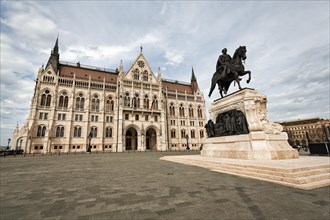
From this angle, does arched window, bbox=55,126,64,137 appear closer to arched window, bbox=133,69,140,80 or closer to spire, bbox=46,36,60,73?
spire, bbox=46,36,60,73

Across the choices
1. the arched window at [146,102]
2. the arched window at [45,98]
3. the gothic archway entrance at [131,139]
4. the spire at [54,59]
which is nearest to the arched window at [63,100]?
the arched window at [45,98]

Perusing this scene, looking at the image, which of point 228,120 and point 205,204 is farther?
point 228,120

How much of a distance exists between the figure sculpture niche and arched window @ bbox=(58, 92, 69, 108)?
35044mm

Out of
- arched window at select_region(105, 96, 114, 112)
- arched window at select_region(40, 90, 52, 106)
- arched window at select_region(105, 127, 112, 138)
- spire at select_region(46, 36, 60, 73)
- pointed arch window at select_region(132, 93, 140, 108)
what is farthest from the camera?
pointed arch window at select_region(132, 93, 140, 108)

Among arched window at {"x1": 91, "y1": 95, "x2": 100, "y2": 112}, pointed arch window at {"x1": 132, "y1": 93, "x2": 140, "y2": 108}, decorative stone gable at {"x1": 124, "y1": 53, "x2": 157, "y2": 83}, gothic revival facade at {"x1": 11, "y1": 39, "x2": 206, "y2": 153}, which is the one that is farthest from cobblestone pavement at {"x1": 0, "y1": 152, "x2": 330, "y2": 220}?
decorative stone gable at {"x1": 124, "y1": 53, "x2": 157, "y2": 83}

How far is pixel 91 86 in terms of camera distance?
38.3 m

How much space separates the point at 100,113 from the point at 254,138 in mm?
35783

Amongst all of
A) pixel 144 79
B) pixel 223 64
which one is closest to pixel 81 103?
pixel 144 79

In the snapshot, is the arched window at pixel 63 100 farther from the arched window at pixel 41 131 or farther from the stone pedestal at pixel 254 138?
the stone pedestal at pixel 254 138

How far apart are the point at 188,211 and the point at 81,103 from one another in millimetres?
39996

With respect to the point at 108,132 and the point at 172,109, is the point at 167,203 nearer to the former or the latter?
the point at 108,132

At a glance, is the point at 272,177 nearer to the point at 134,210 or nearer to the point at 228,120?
the point at 134,210

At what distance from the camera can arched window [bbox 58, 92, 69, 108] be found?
34622 millimetres

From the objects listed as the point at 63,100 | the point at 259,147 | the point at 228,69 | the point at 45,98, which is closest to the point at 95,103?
the point at 63,100
